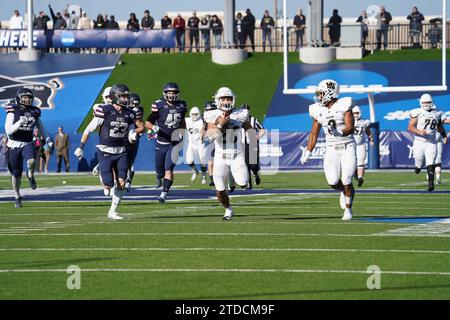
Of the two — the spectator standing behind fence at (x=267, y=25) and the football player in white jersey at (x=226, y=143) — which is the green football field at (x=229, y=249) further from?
the spectator standing behind fence at (x=267, y=25)

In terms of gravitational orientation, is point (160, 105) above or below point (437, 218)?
above

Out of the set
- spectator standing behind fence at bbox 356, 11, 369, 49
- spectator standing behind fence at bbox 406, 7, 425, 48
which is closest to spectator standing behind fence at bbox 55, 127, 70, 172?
spectator standing behind fence at bbox 356, 11, 369, 49

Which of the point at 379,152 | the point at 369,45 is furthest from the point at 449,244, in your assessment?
the point at 369,45

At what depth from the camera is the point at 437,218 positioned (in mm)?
14375

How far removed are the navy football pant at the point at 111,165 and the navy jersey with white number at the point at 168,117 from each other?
10.0 ft

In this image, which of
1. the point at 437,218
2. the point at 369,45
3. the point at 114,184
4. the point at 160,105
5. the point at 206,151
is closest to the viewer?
the point at 437,218

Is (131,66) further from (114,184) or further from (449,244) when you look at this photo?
(449,244)

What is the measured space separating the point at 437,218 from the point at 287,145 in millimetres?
18903

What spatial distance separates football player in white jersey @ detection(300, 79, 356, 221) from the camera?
1421cm

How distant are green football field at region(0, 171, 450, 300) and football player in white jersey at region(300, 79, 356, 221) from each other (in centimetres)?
50

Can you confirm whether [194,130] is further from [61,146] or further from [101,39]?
[101,39]

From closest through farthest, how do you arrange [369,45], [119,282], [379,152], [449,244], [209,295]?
[209,295] → [119,282] → [449,244] → [379,152] → [369,45]

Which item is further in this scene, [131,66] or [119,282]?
[131,66]

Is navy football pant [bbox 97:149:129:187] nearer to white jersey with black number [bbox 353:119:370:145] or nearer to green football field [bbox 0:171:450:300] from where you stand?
green football field [bbox 0:171:450:300]
